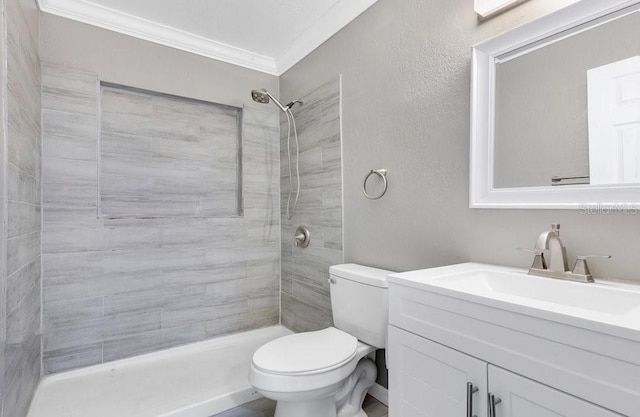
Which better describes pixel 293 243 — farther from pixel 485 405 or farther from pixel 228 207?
pixel 485 405

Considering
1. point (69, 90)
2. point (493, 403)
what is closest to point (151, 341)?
point (69, 90)

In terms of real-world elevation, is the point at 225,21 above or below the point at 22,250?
above

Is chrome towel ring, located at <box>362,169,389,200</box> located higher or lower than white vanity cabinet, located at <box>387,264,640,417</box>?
higher

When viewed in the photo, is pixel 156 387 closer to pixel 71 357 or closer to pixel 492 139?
pixel 71 357

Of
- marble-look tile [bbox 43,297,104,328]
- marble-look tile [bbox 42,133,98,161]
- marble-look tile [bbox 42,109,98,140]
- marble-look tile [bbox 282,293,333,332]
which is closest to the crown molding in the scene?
marble-look tile [bbox 42,109,98,140]

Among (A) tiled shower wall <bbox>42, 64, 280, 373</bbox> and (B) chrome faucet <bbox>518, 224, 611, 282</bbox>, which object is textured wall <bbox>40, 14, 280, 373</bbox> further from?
(B) chrome faucet <bbox>518, 224, 611, 282</bbox>

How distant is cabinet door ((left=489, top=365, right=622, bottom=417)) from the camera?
0.69 m

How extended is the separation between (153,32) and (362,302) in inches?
87.2

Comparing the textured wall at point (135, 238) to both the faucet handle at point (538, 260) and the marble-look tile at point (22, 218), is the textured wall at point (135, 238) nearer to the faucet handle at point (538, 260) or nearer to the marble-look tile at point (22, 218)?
the marble-look tile at point (22, 218)

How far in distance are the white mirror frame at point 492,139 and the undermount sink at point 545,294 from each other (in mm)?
252

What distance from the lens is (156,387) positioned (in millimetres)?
1861

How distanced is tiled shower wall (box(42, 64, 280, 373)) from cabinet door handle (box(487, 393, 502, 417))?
2.00m

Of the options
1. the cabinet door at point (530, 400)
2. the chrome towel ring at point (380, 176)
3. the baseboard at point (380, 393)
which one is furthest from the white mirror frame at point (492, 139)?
the baseboard at point (380, 393)

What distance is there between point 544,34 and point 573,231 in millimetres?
701
